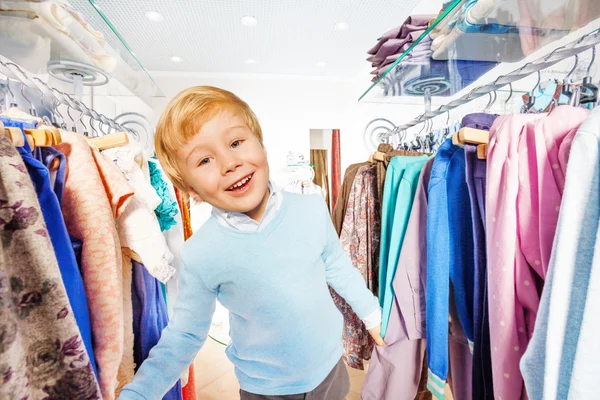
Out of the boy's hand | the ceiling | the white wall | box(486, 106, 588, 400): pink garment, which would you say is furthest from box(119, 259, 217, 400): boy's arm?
the white wall

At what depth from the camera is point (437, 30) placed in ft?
2.94

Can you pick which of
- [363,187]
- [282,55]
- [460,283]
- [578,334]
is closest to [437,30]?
[363,187]

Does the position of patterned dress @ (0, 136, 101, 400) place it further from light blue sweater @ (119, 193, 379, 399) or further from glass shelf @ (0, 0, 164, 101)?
glass shelf @ (0, 0, 164, 101)

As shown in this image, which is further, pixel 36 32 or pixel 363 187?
pixel 363 187

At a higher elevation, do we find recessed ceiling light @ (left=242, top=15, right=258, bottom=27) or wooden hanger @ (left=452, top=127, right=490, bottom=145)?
recessed ceiling light @ (left=242, top=15, right=258, bottom=27)

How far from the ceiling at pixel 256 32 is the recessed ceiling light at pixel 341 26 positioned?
0.10 ft

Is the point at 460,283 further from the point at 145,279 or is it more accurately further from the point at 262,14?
the point at 262,14

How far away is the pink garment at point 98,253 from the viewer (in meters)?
0.53

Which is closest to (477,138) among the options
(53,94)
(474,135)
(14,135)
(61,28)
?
(474,135)

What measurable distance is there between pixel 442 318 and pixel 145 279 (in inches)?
30.3

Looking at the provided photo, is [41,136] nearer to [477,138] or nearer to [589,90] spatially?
[477,138]

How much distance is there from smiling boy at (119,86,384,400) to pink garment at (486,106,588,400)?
0.38 meters

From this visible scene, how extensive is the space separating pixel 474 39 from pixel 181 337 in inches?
46.7

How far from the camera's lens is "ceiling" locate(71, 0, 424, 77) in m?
1.95
